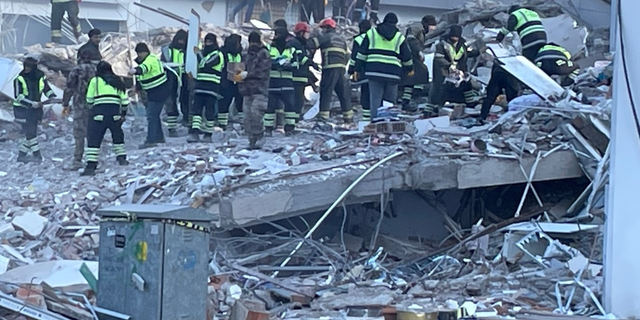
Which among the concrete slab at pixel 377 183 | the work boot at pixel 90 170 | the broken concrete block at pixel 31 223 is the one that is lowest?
the broken concrete block at pixel 31 223

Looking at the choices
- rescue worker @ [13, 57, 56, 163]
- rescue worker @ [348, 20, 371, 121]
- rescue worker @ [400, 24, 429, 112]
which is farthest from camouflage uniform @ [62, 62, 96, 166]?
rescue worker @ [400, 24, 429, 112]

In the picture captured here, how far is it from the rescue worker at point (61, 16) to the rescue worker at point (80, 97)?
604cm

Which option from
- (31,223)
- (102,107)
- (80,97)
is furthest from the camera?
(80,97)

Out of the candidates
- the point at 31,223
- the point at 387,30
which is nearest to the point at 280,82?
the point at 387,30

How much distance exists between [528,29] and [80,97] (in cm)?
592

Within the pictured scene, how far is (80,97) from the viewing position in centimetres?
1363

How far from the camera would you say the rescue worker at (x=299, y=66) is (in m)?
14.7

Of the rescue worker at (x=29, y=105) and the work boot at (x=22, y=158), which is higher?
the rescue worker at (x=29, y=105)

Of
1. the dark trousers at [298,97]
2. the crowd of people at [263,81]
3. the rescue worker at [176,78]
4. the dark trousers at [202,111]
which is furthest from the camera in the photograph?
the rescue worker at [176,78]

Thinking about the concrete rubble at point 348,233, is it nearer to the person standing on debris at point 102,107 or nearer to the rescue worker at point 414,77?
the person standing on debris at point 102,107

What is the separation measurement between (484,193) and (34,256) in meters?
5.53

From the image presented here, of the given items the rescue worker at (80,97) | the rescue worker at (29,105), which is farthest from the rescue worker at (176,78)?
the rescue worker at (29,105)

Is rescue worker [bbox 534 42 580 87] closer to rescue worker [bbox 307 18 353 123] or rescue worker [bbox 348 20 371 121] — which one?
rescue worker [bbox 348 20 371 121]

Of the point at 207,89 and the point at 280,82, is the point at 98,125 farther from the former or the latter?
the point at 280,82
